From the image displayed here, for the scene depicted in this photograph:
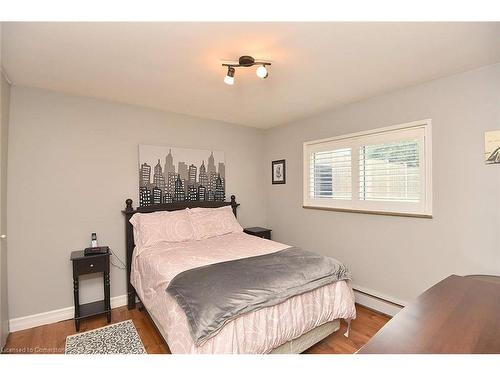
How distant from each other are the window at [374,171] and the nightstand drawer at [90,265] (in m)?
2.51

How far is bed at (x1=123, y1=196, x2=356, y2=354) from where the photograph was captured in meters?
1.51

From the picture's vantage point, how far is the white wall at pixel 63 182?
7.80 feet

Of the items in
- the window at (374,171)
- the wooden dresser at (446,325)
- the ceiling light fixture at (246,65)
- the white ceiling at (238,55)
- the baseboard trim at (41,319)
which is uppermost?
the white ceiling at (238,55)

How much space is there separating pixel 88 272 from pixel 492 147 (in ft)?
12.1

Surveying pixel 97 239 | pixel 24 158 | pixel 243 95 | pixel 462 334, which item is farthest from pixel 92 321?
pixel 462 334

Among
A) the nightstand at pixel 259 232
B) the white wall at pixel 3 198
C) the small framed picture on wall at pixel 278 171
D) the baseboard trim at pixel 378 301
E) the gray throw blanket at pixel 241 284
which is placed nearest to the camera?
the gray throw blanket at pixel 241 284

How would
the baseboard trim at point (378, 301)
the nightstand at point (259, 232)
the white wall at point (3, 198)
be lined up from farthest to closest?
the nightstand at point (259, 232), the baseboard trim at point (378, 301), the white wall at point (3, 198)

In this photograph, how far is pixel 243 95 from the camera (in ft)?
8.74

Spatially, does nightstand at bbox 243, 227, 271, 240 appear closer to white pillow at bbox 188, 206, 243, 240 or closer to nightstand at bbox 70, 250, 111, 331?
white pillow at bbox 188, 206, 243, 240

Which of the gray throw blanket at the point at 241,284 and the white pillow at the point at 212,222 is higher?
the white pillow at the point at 212,222

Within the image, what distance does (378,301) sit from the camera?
2.68 meters

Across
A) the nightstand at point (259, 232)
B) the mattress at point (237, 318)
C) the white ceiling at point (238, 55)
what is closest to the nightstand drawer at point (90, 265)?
the mattress at point (237, 318)

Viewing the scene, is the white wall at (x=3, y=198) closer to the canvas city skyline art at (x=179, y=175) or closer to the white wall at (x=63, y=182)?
the white wall at (x=63, y=182)

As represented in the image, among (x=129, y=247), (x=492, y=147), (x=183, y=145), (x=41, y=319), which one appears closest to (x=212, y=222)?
(x=129, y=247)
